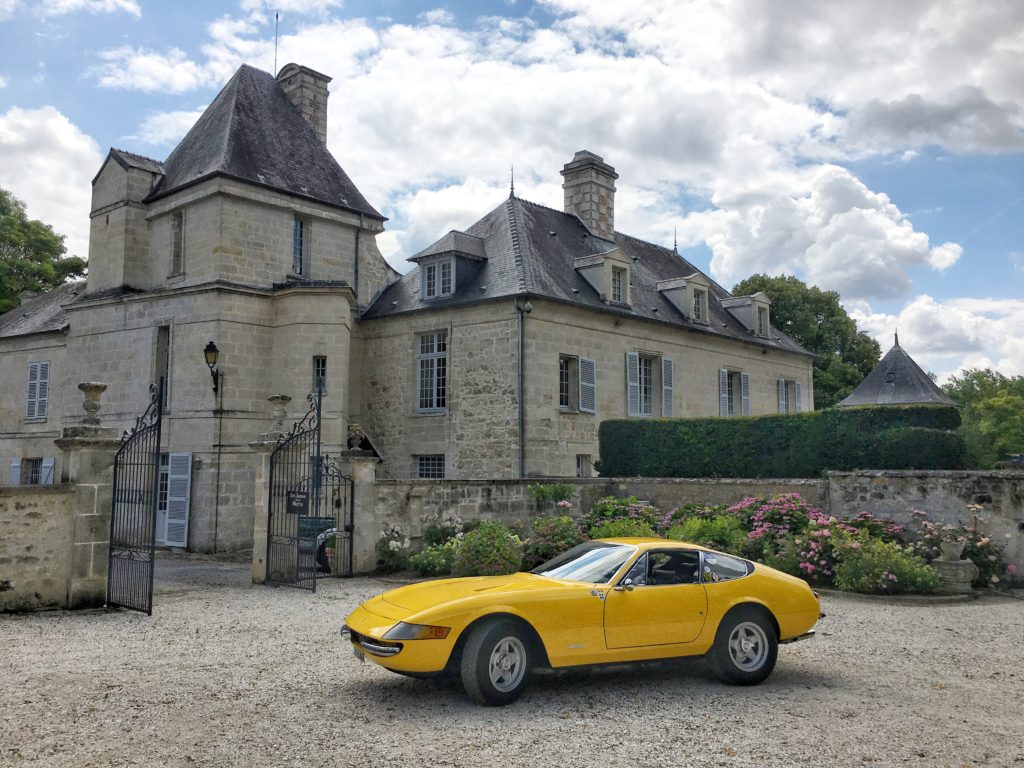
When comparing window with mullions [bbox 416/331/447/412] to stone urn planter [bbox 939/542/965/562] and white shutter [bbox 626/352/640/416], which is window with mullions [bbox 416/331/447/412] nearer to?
white shutter [bbox 626/352/640/416]

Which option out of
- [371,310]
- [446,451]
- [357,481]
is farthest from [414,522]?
[371,310]

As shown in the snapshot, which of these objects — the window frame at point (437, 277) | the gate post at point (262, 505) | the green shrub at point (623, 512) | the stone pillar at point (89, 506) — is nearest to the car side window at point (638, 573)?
the stone pillar at point (89, 506)

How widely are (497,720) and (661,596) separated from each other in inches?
68.6

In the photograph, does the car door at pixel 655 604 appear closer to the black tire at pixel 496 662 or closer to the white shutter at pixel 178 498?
the black tire at pixel 496 662

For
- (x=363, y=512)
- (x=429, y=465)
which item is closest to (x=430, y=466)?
(x=429, y=465)

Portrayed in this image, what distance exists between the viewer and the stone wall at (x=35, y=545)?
9977 millimetres

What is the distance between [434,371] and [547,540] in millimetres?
9047

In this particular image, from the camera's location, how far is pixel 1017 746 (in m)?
5.57

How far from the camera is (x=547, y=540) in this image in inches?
559

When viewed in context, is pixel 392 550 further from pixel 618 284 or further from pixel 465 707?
pixel 618 284

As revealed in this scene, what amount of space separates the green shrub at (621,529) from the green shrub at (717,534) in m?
0.50

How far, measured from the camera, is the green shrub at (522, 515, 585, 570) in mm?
14047

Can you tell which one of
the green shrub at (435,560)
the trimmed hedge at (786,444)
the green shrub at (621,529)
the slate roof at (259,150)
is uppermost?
the slate roof at (259,150)

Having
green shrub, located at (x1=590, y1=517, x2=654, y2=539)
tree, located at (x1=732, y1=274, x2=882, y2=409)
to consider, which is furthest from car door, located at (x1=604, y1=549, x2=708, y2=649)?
tree, located at (x1=732, y1=274, x2=882, y2=409)
